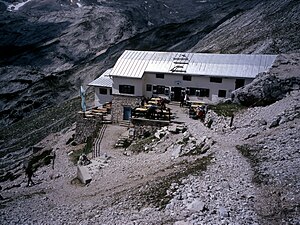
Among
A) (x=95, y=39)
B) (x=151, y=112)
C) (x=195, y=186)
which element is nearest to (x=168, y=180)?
(x=195, y=186)

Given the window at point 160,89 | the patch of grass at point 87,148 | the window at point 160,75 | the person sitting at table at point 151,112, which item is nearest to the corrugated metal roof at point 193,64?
the window at point 160,75

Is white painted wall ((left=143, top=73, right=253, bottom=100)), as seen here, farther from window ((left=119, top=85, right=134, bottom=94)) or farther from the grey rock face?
the grey rock face

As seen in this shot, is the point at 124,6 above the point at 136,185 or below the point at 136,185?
above

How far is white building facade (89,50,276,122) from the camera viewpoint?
1484 inches

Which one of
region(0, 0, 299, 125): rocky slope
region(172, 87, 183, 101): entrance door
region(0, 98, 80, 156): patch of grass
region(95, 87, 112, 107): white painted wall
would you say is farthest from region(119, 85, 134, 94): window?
region(0, 0, 299, 125): rocky slope

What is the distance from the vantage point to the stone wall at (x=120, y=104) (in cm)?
3916

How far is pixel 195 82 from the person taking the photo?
38.7m

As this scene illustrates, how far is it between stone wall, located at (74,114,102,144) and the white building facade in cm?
245

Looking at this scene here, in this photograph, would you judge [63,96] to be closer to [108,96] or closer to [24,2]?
[108,96]

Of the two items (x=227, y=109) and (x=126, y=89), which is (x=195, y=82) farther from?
(x=227, y=109)

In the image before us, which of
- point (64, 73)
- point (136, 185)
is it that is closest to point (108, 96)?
point (136, 185)

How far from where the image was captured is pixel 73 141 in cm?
3991

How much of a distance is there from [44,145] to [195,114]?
21950mm

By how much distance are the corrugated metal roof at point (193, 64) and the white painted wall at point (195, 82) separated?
Answer: 0.61 meters
